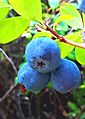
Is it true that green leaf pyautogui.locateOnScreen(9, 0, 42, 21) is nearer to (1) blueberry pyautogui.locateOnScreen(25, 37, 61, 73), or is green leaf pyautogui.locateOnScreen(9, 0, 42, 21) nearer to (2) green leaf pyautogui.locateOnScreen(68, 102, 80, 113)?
(1) blueberry pyautogui.locateOnScreen(25, 37, 61, 73)

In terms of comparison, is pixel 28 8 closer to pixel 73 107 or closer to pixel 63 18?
pixel 63 18

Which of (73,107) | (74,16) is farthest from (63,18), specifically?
(73,107)

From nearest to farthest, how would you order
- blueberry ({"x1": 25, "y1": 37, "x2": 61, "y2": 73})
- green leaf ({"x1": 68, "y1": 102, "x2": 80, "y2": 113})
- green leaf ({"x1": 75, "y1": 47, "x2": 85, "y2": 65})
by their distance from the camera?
blueberry ({"x1": 25, "y1": 37, "x2": 61, "y2": 73}) < green leaf ({"x1": 75, "y1": 47, "x2": 85, "y2": 65}) < green leaf ({"x1": 68, "y1": 102, "x2": 80, "y2": 113})

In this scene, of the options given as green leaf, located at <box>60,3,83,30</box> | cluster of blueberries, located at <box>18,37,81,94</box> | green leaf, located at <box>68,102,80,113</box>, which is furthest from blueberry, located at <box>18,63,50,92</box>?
green leaf, located at <box>68,102,80,113</box>

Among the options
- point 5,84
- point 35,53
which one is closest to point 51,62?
point 35,53

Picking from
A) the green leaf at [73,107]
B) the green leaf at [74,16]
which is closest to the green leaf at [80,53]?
the green leaf at [74,16]

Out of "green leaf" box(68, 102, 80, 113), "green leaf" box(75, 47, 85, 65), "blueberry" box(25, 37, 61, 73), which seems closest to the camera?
"blueberry" box(25, 37, 61, 73)

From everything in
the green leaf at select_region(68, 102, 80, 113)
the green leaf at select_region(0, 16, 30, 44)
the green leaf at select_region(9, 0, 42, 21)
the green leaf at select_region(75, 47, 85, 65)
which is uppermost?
the green leaf at select_region(9, 0, 42, 21)
